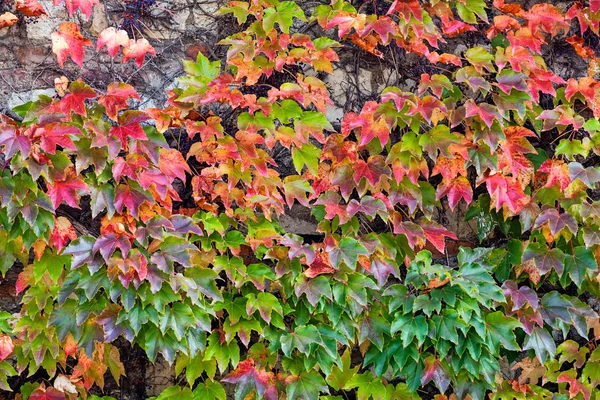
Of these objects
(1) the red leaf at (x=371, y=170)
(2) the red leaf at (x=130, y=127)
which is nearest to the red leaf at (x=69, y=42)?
(2) the red leaf at (x=130, y=127)

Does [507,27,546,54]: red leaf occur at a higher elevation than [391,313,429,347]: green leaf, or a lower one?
higher

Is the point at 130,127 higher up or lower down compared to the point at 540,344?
higher up

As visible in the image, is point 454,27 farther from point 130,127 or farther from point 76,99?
point 76,99

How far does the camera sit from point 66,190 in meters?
2.23

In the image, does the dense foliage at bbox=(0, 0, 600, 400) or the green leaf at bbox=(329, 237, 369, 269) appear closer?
the dense foliage at bbox=(0, 0, 600, 400)

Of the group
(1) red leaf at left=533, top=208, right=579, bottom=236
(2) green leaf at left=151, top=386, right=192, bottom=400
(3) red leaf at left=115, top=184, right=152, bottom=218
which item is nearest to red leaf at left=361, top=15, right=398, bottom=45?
(1) red leaf at left=533, top=208, right=579, bottom=236

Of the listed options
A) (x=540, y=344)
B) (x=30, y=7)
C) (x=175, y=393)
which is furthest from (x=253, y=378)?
(x=30, y=7)

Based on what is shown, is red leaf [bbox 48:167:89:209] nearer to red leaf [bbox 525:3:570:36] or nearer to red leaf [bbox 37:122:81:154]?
red leaf [bbox 37:122:81:154]

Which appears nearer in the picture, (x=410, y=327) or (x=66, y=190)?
(x=66, y=190)

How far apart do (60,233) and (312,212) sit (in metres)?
0.89

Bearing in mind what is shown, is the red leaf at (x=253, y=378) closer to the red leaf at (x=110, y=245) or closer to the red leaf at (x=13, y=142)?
the red leaf at (x=110, y=245)

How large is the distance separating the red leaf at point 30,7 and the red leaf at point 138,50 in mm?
346

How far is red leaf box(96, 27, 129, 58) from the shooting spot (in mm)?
2404

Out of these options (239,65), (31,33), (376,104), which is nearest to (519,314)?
(376,104)
